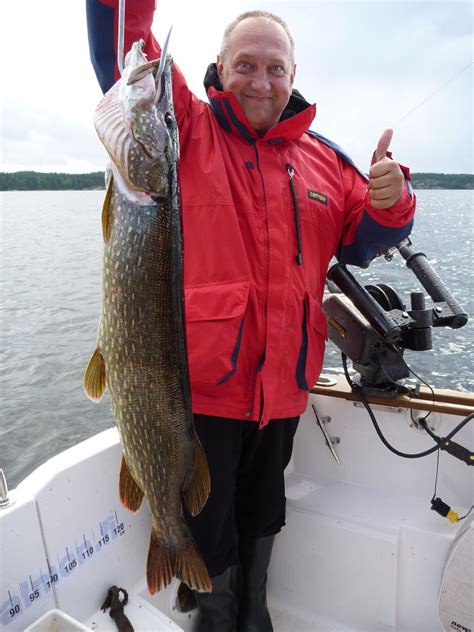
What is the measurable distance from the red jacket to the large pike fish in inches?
11.3

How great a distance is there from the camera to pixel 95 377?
1788mm

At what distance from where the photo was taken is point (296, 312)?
2.19m

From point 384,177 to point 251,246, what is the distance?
1.94 feet

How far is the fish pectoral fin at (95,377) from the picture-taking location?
1773mm

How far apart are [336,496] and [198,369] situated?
1384 mm

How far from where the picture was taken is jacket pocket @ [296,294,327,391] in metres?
2.24

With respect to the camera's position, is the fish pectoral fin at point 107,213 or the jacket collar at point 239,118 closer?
the fish pectoral fin at point 107,213

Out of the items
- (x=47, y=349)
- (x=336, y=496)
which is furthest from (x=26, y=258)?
(x=336, y=496)

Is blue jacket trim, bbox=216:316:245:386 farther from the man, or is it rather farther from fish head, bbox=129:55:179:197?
fish head, bbox=129:55:179:197

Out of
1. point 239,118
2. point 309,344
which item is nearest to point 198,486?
point 309,344

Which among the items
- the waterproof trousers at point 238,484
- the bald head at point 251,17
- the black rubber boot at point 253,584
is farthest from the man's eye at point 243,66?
the black rubber boot at point 253,584

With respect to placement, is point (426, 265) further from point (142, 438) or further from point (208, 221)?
point (142, 438)

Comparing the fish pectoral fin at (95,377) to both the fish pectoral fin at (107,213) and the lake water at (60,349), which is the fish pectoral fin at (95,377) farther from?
the lake water at (60,349)

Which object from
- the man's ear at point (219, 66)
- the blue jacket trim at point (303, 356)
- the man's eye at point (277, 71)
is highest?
the man's ear at point (219, 66)
